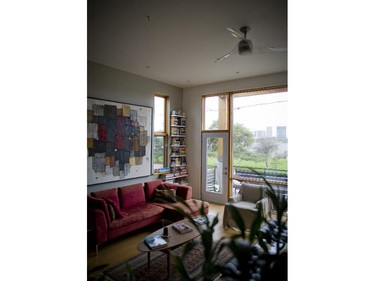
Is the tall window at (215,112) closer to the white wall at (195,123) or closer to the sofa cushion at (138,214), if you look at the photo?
the white wall at (195,123)

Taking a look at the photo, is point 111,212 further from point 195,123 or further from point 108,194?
point 195,123

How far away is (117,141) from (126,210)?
53.3 inches

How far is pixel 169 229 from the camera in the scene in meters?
3.24

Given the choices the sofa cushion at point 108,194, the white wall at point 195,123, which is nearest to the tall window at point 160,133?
the white wall at point 195,123

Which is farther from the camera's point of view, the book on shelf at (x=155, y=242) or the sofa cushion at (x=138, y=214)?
the sofa cushion at (x=138, y=214)

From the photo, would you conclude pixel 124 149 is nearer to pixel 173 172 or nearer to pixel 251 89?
pixel 173 172

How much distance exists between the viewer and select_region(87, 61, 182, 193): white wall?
4297 mm

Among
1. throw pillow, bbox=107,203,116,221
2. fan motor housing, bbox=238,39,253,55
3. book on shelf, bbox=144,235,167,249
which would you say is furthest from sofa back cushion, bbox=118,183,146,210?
fan motor housing, bbox=238,39,253,55

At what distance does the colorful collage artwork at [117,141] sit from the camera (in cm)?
423

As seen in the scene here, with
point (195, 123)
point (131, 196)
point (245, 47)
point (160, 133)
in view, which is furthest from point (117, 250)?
point (195, 123)

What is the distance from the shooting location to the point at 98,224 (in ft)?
10.4

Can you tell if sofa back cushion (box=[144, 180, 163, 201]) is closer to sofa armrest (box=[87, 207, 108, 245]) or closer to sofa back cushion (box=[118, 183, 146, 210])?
sofa back cushion (box=[118, 183, 146, 210])

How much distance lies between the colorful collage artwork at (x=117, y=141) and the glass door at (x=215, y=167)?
1.50m
